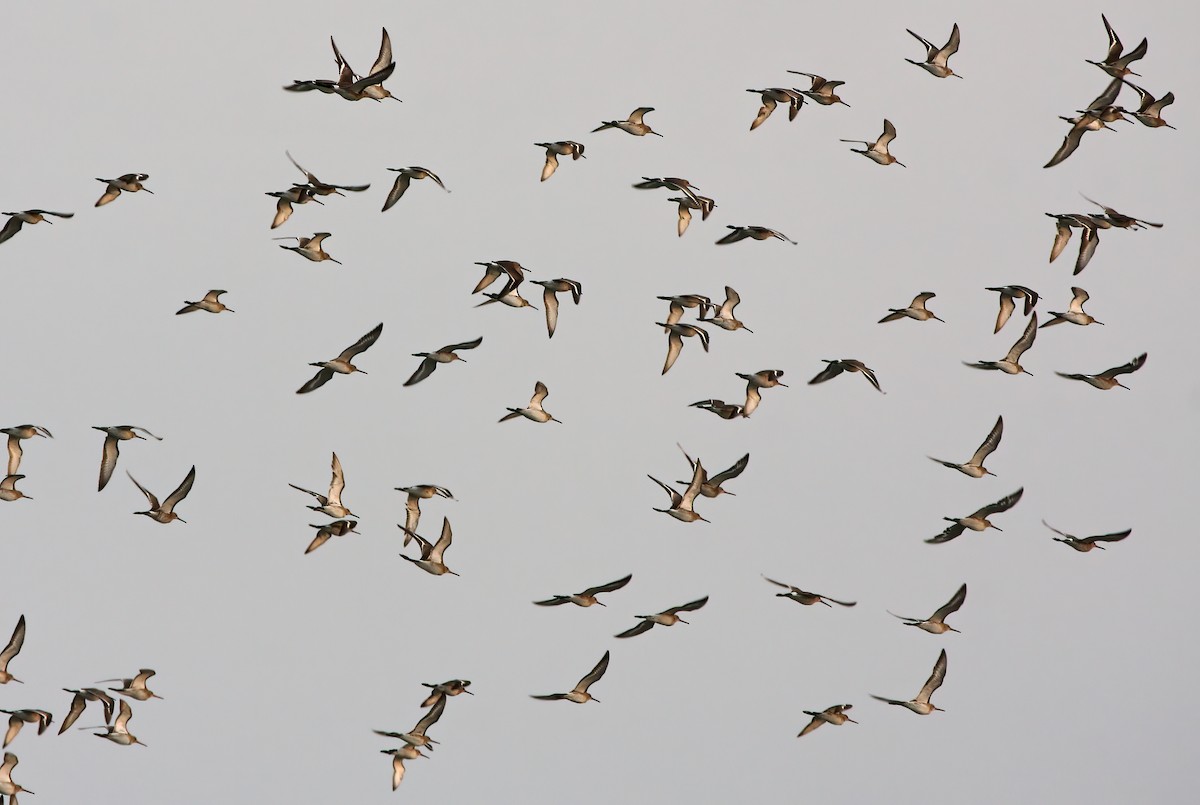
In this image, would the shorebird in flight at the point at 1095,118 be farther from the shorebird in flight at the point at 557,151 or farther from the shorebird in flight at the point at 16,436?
the shorebird in flight at the point at 16,436

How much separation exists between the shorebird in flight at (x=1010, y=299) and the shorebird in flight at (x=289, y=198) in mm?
16662

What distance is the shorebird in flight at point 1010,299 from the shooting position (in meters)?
51.4

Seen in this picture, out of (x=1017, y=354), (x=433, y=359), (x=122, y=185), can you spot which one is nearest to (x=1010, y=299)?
(x=1017, y=354)

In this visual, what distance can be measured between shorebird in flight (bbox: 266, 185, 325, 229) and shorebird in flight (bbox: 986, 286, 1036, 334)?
16662 millimetres

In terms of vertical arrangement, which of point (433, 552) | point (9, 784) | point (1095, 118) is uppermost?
point (1095, 118)

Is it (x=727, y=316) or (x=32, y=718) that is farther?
(x=727, y=316)

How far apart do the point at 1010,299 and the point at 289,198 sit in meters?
18.0

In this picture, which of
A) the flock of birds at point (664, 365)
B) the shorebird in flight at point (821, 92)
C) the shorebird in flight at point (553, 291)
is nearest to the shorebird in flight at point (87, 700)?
the flock of birds at point (664, 365)

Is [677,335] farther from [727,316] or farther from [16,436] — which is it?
[16,436]

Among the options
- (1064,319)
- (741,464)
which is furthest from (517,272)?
Answer: (1064,319)

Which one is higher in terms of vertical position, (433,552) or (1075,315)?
(1075,315)

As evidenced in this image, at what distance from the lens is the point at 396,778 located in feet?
177

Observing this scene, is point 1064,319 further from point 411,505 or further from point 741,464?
point 411,505

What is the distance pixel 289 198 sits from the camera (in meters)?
51.2
